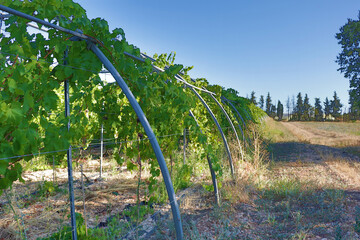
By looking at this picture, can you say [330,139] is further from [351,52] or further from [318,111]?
[318,111]

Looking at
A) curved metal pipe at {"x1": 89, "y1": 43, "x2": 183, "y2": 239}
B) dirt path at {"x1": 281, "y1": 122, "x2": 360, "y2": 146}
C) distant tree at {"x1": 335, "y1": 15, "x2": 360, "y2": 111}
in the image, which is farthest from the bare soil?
dirt path at {"x1": 281, "y1": 122, "x2": 360, "y2": 146}

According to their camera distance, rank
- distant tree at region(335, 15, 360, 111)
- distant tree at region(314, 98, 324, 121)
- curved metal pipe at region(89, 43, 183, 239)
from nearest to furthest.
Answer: curved metal pipe at region(89, 43, 183, 239), distant tree at region(335, 15, 360, 111), distant tree at region(314, 98, 324, 121)

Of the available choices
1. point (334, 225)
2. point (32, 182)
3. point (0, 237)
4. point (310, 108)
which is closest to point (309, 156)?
point (334, 225)

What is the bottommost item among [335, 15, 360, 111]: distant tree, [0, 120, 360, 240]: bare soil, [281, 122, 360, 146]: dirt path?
[0, 120, 360, 240]: bare soil

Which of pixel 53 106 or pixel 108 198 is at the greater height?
pixel 53 106

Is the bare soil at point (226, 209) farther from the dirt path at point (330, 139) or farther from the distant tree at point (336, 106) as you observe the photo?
the distant tree at point (336, 106)

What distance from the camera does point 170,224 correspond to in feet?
11.1

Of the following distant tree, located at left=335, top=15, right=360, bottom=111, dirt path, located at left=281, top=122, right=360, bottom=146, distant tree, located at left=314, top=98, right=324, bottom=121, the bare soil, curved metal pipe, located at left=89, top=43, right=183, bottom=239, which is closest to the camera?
curved metal pipe, located at left=89, top=43, right=183, bottom=239

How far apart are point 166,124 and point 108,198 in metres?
1.97

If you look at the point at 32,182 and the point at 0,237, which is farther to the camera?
the point at 32,182

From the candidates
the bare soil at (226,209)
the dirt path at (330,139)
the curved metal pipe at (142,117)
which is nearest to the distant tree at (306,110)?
the dirt path at (330,139)

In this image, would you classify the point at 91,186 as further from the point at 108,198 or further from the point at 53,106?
the point at 53,106

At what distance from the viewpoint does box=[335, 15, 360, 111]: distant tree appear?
34.3 feet

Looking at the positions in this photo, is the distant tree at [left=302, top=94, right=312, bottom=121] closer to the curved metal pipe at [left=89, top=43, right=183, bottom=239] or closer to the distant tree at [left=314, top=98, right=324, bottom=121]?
the distant tree at [left=314, top=98, right=324, bottom=121]
